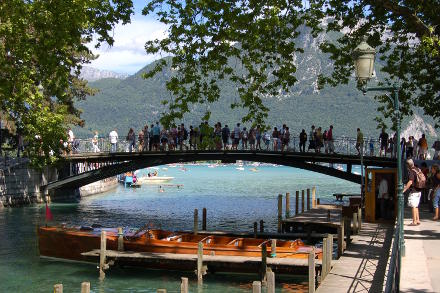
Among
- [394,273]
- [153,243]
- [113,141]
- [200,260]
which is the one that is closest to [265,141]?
[113,141]

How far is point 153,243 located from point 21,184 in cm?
2825

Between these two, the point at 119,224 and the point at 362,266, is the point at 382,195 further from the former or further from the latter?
the point at 119,224

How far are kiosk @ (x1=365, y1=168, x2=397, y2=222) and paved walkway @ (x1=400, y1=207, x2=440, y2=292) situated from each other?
4.39 metres

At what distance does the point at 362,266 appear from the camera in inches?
724

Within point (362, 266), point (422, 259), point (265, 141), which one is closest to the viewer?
point (422, 259)

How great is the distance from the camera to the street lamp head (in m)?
15.2

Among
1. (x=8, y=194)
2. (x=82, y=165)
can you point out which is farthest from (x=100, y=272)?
(x=82, y=165)

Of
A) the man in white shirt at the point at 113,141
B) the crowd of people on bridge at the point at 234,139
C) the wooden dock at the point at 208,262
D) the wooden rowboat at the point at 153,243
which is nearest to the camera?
the wooden dock at the point at 208,262

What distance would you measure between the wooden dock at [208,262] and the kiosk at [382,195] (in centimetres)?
Result: 747

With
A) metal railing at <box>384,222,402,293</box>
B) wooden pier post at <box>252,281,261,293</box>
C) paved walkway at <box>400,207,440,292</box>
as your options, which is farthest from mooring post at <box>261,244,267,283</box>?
wooden pier post at <box>252,281,261,293</box>

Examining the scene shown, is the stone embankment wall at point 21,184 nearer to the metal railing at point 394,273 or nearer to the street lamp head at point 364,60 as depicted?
the street lamp head at point 364,60

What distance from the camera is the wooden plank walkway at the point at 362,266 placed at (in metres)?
15.9

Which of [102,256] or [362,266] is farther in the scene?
[102,256]

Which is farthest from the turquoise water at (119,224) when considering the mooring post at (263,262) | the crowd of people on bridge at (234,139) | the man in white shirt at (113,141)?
the crowd of people on bridge at (234,139)
